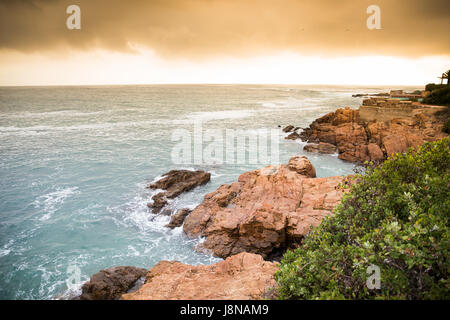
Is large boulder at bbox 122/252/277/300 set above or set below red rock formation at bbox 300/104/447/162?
below

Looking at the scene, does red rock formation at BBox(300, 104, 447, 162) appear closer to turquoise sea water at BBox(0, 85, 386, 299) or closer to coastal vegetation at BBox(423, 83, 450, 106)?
turquoise sea water at BBox(0, 85, 386, 299)

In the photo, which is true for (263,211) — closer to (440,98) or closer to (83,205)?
(83,205)

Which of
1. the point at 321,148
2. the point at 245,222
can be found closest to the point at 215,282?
the point at 245,222

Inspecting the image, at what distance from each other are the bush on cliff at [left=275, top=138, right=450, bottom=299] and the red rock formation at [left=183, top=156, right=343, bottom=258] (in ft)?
12.6

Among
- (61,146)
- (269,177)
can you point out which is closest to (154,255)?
(269,177)

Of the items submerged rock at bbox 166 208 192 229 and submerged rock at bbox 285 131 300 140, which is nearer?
submerged rock at bbox 166 208 192 229

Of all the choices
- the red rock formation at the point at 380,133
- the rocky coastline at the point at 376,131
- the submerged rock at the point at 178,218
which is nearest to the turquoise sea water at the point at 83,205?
the submerged rock at the point at 178,218

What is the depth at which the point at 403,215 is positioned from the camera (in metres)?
6.24

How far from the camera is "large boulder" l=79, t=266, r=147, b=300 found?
32.4 ft

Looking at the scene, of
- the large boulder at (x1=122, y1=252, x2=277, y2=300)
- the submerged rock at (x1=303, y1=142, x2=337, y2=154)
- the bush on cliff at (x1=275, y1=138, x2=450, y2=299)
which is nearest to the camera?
the bush on cliff at (x1=275, y1=138, x2=450, y2=299)

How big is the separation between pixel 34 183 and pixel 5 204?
156 inches

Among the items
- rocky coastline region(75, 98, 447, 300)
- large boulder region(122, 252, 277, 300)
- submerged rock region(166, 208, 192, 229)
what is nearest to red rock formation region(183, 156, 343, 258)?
rocky coastline region(75, 98, 447, 300)

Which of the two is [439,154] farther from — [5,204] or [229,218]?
[5,204]
